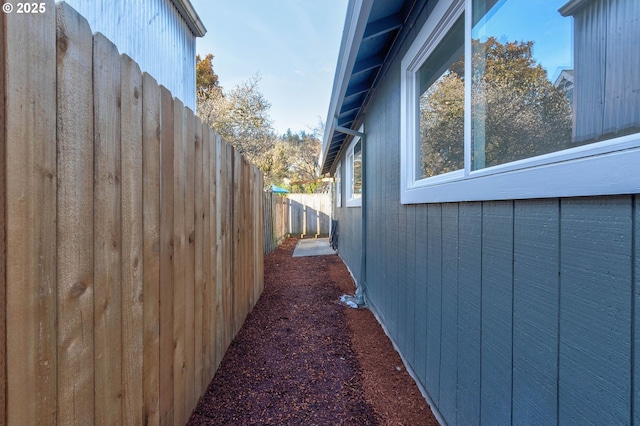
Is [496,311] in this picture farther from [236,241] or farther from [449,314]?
[236,241]

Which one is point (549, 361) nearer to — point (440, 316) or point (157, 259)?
point (440, 316)

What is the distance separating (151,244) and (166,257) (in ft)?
0.59

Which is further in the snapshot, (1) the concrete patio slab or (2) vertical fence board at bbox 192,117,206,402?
(1) the concrete patio slab

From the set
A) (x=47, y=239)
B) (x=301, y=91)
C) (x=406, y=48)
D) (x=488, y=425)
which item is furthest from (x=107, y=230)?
(x=301, y=91)

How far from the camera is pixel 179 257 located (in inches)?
72.2

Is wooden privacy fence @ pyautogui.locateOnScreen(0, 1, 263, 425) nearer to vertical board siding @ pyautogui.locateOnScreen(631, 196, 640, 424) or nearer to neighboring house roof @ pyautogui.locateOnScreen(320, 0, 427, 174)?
neighboring house roof @ pyautogui.locateOnScreen(320, 0, 427, 174)

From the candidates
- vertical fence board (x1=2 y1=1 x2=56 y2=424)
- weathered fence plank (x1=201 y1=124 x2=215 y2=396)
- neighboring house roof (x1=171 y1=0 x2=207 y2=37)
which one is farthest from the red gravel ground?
neighboring house roof (x1=171 y1=0 x2=207 y2=37)

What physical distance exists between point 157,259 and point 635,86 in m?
1.95

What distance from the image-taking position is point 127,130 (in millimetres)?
1297

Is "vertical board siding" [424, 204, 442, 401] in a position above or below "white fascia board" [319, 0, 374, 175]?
below

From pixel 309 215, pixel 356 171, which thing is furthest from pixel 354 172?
pixel 309 215

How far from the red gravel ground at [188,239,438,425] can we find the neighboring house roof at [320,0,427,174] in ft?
8.89

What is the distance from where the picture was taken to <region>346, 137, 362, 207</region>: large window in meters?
5.78

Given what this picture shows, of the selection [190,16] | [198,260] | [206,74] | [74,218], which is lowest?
[198,260]
